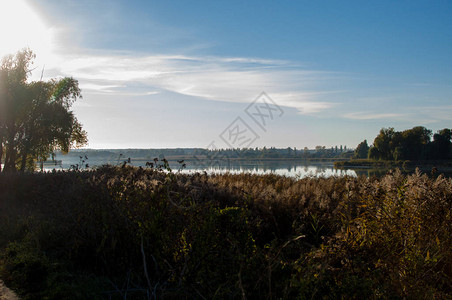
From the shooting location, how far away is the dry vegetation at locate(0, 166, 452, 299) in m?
3.71

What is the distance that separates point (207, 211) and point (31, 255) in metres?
2.85

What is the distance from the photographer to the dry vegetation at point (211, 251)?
146 inches

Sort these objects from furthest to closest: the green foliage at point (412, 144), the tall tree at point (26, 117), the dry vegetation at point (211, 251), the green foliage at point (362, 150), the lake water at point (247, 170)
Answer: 1. the green foliage at point (362, 150)
2. the green foliage at point (412, 144)
3. the tall tree at point (26, 117)
4. the lake water at point (247, 170)
5. the dry vegetation at point (211, 251)

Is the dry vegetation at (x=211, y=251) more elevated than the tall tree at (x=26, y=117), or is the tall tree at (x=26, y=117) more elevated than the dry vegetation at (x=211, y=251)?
the tall tree at (x=26, y=117)

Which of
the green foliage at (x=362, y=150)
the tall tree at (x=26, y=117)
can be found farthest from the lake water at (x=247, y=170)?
the green foliage at (x=362, y=150)

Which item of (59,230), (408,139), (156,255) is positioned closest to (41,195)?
(59,230)

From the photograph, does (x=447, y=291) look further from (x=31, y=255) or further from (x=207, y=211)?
(x=31, y=255)

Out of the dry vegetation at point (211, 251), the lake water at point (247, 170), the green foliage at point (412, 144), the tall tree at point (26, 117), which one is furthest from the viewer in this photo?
the green foliage at point (412, 144)

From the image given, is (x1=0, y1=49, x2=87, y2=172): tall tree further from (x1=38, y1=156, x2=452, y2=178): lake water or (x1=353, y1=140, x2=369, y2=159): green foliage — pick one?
(x1=353, y1=140, x2=369, y2=159): green foliage

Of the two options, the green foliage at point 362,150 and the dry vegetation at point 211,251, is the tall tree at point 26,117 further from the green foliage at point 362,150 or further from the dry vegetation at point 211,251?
the green foliage at point 362,150

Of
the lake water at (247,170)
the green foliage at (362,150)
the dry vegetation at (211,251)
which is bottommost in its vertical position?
the dry vegetation at (211,251)

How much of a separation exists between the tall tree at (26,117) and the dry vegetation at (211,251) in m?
19.1

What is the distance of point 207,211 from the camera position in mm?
4688

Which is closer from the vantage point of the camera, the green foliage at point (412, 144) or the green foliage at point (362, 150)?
the green foliage at point (412, 144)
